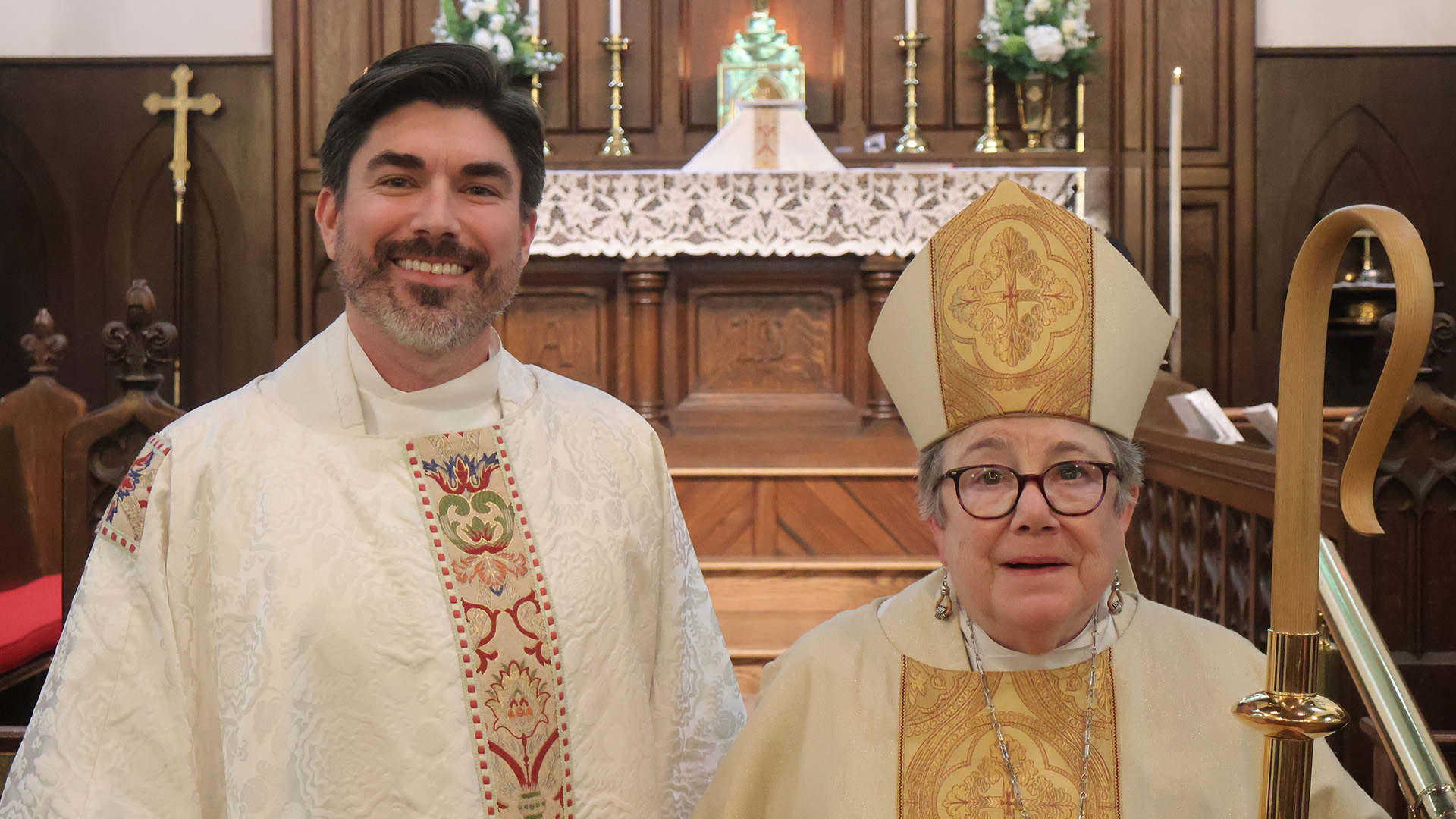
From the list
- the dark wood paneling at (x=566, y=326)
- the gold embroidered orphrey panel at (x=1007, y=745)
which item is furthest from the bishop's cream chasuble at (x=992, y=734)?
the dark wood paneling at (x=566, y=326)

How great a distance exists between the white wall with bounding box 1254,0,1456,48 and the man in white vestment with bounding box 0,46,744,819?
6.77 meters

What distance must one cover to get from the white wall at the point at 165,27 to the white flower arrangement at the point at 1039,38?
4.30 m

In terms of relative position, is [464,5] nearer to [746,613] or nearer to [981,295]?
[746,613]

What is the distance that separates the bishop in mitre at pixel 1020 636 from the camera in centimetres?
171

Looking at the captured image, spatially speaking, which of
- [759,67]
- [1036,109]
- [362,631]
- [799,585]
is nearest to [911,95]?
[1036,109]

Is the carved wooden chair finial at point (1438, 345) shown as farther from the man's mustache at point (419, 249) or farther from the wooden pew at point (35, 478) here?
the wooden pew at point (35, 478)

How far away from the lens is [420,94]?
6.37ft

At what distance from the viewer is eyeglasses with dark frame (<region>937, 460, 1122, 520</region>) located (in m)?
1.68

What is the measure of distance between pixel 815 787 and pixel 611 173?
4.90 metres

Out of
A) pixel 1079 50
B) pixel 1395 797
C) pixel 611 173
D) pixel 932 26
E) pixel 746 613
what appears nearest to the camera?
pixel 1395 797

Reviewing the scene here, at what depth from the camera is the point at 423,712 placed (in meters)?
1.84

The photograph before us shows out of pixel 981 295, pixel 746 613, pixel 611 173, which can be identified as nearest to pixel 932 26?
pixel 611 173

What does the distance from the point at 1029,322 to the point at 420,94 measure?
3.23ft

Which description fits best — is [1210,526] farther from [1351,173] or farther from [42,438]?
[1351,173]
